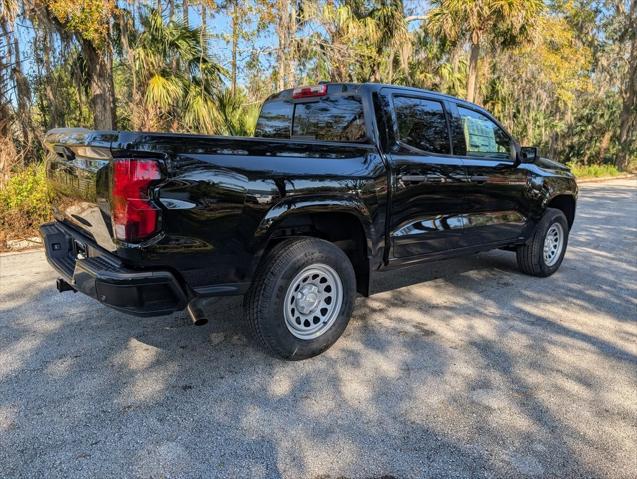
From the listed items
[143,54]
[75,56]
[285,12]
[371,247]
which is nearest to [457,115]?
[371,247]

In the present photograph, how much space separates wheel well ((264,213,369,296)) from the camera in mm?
3420

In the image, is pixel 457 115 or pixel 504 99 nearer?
pixel 457 115

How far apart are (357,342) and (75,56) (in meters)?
10.5

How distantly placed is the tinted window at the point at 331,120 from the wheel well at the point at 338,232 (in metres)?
0.70

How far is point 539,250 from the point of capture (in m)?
5.54

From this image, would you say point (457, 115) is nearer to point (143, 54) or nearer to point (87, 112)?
point (143, 54)

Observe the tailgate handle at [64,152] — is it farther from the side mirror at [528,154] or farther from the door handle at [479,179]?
the side mirror at [528,154]

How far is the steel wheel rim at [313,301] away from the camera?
339 cm

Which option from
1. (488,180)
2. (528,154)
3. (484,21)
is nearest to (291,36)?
(484,21)

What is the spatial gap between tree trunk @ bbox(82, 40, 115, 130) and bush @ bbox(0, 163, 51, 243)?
12.2ft

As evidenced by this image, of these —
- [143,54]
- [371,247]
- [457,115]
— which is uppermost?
[143,54]

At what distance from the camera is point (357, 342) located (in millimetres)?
3816

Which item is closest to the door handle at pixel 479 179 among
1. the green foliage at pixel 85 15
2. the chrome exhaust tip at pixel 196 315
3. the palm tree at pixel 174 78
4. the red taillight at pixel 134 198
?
the chrome exhaust tip at pixel 196 315

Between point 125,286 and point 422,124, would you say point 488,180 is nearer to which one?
point 422,124
